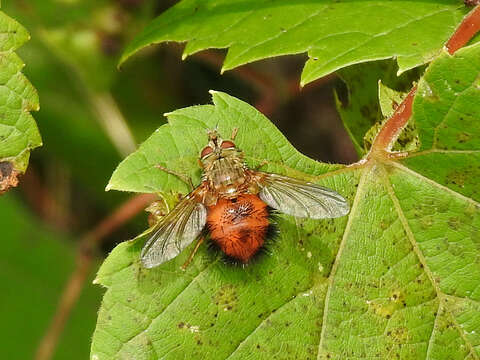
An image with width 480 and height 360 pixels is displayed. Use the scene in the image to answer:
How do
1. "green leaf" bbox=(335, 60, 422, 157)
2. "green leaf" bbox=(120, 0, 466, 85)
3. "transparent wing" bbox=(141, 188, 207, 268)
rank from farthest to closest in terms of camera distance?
"green leaf" bbox=(335, 60, 422, 157), "green leaf" bbox=(120, 0, 466, 85), "transparent wing" bbox=(141, 188, 207, 268)

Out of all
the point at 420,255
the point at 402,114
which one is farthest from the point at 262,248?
the point at 402,114

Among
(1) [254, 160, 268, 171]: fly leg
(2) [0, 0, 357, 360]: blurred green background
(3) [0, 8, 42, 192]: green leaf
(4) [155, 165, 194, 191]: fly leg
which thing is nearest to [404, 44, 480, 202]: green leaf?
(1) [254, 160, 268, 171]: fly leg

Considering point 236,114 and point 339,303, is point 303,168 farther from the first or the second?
point 339,303

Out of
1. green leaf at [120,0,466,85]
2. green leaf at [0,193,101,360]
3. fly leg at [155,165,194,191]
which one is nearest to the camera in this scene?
fly leg at [155,165,194,191]

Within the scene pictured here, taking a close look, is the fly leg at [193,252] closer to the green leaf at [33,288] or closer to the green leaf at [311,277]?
the green leaf at [311,277]

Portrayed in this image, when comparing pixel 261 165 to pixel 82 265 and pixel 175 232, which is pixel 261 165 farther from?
pixel 82 265

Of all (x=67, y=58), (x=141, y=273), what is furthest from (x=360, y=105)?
(x=67, y=58)

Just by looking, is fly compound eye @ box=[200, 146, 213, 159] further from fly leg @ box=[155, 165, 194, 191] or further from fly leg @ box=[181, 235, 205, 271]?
fly leg @ box=[181, 235, 205, 271]
